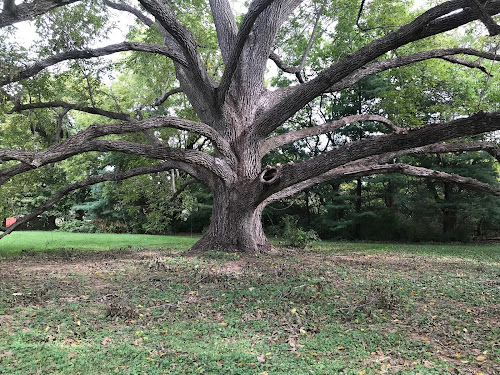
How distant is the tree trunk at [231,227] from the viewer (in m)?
8.98

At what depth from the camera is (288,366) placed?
313 cm

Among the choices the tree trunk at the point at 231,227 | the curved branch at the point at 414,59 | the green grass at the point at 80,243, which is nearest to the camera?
the curved branch at the point at 414,59

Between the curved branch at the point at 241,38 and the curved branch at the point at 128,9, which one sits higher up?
the curved branch at the point at 128,9

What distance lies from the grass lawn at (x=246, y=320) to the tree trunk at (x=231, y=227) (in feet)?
5.79

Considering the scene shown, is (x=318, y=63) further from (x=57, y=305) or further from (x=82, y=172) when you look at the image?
(x=57, y=305)

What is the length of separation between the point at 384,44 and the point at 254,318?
5.10 metres

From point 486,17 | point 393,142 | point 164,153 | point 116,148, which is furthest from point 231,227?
point 486,17

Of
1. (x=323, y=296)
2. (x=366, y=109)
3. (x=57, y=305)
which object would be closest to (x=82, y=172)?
(x=366, y=109)

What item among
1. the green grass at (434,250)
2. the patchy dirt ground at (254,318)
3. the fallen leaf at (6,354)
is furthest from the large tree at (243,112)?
the fallen leaf at (6,354)

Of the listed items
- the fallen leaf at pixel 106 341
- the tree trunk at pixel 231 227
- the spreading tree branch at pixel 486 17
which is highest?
the spreading tree branch at pixel 486 17

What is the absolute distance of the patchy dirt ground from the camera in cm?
324

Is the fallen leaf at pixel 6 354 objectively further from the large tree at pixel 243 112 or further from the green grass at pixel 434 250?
the green grass at pixel 434 250

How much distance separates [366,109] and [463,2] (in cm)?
1281

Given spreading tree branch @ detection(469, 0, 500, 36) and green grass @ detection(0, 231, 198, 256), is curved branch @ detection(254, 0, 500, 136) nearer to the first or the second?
spreading tree branch @ detection(469, 0, 500, 36)
